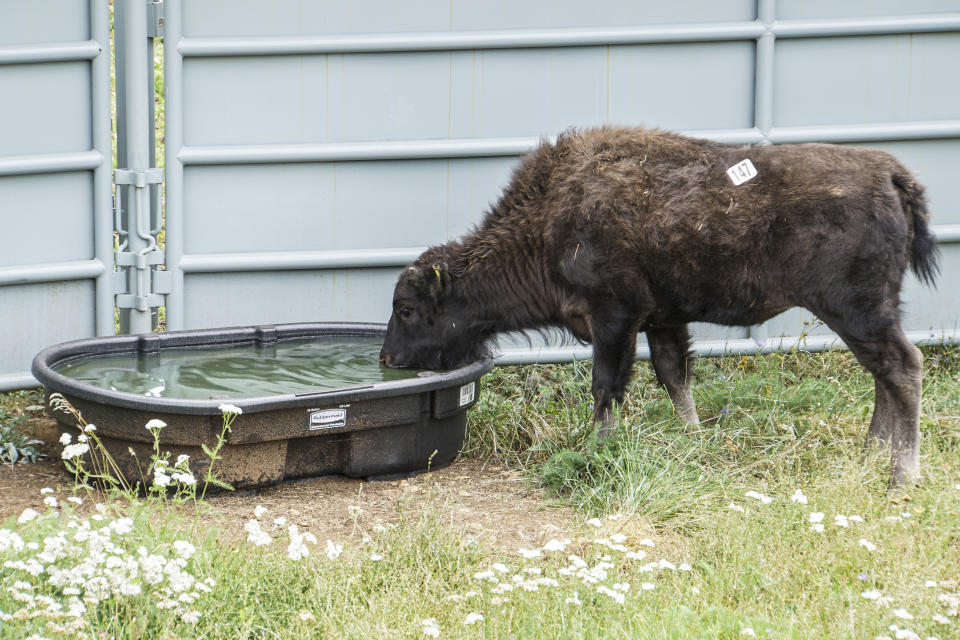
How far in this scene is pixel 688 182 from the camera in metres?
5.80

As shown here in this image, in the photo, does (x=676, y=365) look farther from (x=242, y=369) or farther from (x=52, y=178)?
(x=52, y=178)

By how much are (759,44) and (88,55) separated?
3.89 meters

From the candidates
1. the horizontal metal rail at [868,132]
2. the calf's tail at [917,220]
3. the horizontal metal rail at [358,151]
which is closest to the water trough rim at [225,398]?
the horizontal metal rail at [358,151]

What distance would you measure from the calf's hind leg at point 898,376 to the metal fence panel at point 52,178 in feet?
13.1

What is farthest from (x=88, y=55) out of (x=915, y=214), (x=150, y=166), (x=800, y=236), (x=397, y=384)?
(x=915, y=214)

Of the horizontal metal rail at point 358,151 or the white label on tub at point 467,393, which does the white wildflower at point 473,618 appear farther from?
the horizontal metal rail at point 358,151

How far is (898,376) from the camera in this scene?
556 cm

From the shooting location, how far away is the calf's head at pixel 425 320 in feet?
20.6

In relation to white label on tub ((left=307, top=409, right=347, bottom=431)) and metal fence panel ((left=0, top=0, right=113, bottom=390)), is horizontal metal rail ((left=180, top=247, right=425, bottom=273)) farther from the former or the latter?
white label on tub ((left=307, top=409, right=347, bottom=431))

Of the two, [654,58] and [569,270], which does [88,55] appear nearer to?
[569,270]

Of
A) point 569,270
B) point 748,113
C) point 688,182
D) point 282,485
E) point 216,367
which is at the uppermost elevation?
point 748,113

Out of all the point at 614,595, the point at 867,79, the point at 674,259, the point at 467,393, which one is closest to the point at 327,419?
the point at 467,393

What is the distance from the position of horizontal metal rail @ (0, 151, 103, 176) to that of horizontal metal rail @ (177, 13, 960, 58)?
77cm

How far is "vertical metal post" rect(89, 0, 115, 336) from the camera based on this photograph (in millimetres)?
6234
